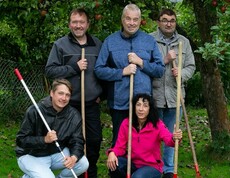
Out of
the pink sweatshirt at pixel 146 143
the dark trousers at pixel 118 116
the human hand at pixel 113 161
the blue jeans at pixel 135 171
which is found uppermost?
the dark trousers at pixel 118 116

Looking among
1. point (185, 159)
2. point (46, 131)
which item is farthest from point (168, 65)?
point (185, 159)

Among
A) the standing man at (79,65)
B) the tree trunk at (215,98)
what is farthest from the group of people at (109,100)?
the tree trunk at (215,98)

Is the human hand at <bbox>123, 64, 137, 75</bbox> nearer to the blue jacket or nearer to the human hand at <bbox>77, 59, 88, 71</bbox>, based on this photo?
the blue jacket

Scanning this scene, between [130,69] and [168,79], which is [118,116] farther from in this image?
[168,79]

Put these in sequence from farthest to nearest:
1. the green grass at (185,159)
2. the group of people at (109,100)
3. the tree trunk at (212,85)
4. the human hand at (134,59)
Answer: the tree trunk at (212,85), the green grass at (185,159), the human hand at (134,59), the group of people at (109,100)

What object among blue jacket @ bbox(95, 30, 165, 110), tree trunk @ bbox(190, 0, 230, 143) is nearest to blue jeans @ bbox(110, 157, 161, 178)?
blue jacket @ bbox(95, 30, 165, 110)

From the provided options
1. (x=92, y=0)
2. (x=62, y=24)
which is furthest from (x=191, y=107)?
(x=92, y=0)

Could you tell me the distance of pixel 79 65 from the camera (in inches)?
217

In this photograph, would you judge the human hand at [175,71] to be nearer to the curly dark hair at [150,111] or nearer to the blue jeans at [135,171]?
the curly dark hair at [150,111]

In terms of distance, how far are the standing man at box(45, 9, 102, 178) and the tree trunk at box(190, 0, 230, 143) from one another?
2.05m

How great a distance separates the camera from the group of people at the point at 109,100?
5266 mm

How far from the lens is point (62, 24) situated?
862 cm

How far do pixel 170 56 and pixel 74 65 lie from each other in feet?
3.31

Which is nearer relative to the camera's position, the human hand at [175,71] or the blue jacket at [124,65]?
the blue jacket at [124,65]
